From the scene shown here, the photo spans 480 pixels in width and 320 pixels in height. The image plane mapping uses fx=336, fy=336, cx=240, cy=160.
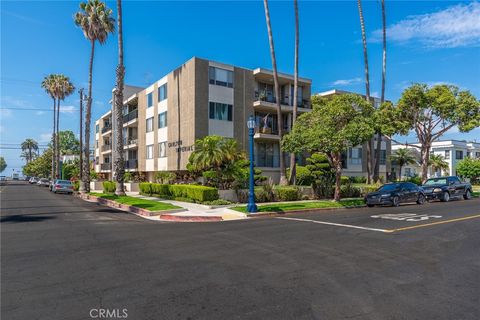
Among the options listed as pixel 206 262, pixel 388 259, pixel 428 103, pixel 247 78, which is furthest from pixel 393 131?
pixel 206 262

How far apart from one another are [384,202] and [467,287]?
16083 millimetres

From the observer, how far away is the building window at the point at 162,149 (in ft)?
113

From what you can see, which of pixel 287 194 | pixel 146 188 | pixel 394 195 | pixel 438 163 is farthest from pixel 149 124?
pixel 438 163

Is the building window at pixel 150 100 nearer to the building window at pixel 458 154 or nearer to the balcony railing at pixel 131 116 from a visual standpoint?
the balcony railing at pixel 131 116

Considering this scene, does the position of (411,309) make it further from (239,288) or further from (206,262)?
(206,262)

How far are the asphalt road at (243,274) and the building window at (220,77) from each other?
68.6 ft

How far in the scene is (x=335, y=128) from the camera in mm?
20969

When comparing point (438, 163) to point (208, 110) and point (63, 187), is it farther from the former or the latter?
point (63, 187)

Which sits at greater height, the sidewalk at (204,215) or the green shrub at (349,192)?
the green shrub at (349,192)

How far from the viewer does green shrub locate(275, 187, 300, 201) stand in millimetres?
23406

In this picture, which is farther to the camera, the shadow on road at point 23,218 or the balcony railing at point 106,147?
the balcony railing at point 106,147

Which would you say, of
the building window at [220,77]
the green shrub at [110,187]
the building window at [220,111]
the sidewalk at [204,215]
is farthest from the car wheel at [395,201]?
the green shrub at [110,187]

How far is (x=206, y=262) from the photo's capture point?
7371 mm

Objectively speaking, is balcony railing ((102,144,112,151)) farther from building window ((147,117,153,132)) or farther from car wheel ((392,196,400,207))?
car wheel ((392,196,400,207))
